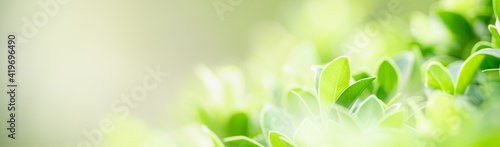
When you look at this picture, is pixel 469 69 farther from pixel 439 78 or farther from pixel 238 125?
pixel 238 125

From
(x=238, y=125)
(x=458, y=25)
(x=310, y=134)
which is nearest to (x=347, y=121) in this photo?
(x=310, y=134)

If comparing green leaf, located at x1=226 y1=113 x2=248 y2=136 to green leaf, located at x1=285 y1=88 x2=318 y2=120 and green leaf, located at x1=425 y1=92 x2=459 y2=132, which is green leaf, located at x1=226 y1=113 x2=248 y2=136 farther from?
green leaf, located at x1=425 y1=92 x2=459 y2=132

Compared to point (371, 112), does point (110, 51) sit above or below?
above

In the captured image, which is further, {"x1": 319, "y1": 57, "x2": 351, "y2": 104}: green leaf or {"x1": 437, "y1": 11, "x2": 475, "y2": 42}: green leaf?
{"x1": 437, "y1": 11, "x2": 475, "y2": 42}: green leaf

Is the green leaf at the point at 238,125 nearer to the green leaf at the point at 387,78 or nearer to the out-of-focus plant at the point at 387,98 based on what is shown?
the out-of-focus plant at the point at 387,98

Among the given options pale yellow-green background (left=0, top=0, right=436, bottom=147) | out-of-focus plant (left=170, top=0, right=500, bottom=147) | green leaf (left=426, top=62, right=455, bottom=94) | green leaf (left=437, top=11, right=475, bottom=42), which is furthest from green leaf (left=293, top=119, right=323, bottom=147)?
pale yellow-green background (left=0, top=0, right=436, bottom=147)

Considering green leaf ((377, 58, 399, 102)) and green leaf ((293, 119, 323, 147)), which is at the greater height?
green leaf ((293, 119, 323, 147))

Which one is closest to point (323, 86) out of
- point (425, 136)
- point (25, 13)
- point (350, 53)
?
point (425, 136)

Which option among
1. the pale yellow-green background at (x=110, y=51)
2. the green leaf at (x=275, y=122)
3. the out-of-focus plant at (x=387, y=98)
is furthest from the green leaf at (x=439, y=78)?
the pale yellow-green background at (x=110, y=51)
